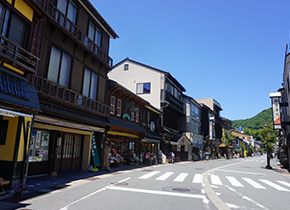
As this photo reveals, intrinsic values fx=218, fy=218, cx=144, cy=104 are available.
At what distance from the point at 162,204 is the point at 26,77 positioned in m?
8.20

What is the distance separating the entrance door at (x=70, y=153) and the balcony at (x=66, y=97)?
2.32m

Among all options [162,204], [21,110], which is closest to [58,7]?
[21,110]

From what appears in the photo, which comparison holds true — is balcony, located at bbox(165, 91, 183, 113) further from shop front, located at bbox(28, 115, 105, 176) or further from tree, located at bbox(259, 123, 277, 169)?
shop front, located at bbox(28, 115, 105, 176)

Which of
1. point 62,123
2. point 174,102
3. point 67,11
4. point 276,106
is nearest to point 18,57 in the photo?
point 62,123

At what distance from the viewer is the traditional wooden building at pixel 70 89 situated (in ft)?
40.4

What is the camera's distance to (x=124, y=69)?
34250 millimetres

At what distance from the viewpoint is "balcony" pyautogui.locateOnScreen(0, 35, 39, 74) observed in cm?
873

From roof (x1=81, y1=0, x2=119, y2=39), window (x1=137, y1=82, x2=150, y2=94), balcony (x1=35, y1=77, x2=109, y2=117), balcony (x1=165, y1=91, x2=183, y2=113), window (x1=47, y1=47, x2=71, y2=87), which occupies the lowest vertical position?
balcony (x1=35, y1=77, x2=109, y2=117)

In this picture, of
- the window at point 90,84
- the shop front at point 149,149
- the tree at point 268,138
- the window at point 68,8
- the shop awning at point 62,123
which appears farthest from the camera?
the tree at point 268,138

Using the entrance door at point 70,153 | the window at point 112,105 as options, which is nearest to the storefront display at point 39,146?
the entrance door at point 70,153

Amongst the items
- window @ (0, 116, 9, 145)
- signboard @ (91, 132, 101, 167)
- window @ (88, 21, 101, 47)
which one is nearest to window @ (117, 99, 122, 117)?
signboard @ (91, 132, 101, 167)

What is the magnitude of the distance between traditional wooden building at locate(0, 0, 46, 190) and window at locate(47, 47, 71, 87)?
2.37 meters

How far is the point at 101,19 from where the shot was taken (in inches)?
699

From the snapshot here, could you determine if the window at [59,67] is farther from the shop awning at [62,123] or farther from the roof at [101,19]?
the roof at [101,19]
